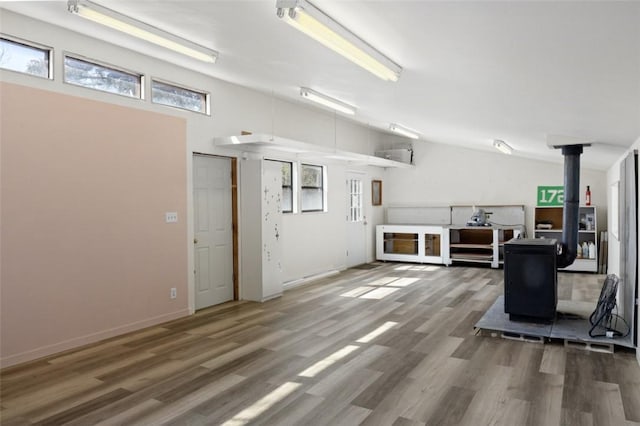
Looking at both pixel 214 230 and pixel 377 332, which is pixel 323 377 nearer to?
pixel 377 332

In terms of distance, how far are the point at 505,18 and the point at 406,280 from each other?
605cm

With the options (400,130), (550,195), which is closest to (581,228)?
(550,195)

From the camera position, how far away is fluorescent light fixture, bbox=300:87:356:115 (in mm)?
5539

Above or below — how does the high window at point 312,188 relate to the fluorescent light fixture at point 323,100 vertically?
below

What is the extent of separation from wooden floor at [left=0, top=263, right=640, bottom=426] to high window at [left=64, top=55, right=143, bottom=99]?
273 cm

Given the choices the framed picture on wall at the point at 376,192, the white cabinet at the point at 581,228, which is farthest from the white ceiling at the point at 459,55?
the framed picture on wall at the point at 376,192

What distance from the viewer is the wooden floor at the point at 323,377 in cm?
290

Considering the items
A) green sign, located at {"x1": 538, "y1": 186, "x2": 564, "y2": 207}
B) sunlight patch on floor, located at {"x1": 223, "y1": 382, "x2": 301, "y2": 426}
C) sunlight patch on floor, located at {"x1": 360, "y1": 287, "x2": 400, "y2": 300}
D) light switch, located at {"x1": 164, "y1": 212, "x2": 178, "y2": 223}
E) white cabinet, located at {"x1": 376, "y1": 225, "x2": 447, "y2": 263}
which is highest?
green sign, located at {"x1": 538, "y1": 186, "x2": 564, "y2": 207}

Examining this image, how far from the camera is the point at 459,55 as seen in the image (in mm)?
3102

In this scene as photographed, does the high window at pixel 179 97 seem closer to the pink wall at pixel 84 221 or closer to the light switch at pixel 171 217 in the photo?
the pink wall at pixel 84 221

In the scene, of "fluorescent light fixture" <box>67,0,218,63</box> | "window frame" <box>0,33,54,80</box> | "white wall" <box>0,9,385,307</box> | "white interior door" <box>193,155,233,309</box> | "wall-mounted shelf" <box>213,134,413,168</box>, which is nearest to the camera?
"fluorescent light fixture" <box>67,0,218,63</box>

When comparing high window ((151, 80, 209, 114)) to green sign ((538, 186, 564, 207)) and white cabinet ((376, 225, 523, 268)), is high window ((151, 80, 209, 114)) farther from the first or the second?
green sign ((538, 186, 564, 207))

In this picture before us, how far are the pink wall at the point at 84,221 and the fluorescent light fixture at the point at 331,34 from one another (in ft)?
9.10

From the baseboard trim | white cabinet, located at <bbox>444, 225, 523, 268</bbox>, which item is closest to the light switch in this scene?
the baseboard trim
